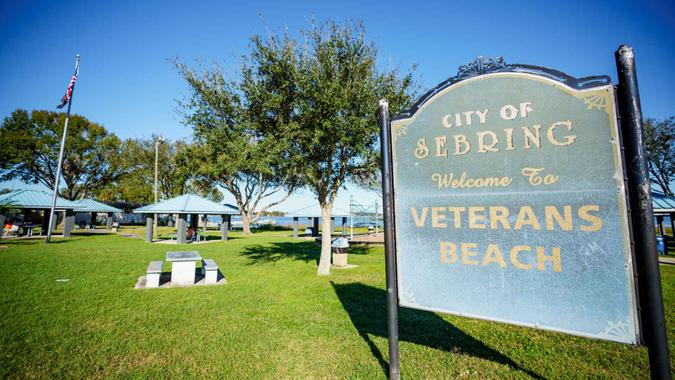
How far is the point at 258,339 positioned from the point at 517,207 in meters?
4.53

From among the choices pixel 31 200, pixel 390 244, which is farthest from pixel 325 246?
pixel 31 200

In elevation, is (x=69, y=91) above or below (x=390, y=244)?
above

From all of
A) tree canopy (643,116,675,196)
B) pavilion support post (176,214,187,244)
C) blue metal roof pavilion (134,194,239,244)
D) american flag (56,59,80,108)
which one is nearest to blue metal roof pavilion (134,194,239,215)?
blue metal roof pavilion (134,194,239,244)

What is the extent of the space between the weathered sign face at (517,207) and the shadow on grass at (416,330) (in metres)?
1.82

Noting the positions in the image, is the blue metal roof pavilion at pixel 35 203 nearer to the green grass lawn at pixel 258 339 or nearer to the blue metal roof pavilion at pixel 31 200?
the blue metal roof pavilion at pixel 31 200

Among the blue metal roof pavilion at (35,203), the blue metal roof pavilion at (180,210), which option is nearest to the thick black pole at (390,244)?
the blue metal roof pavilion at (180,210)

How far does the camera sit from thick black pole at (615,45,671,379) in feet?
7.63

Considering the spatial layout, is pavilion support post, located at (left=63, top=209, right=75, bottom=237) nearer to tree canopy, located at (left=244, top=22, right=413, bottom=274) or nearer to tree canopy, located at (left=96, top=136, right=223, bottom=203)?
tree canopy, located at (left=96, top=136, right=223, bottom=203)

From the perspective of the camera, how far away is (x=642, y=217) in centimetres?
241

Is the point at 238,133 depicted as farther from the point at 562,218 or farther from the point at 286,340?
the point at 562,218

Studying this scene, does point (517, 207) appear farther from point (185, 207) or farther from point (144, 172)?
point (144, 172)

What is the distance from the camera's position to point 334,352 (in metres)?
4.72

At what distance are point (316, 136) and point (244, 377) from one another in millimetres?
6885

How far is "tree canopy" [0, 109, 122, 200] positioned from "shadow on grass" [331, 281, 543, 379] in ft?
164
